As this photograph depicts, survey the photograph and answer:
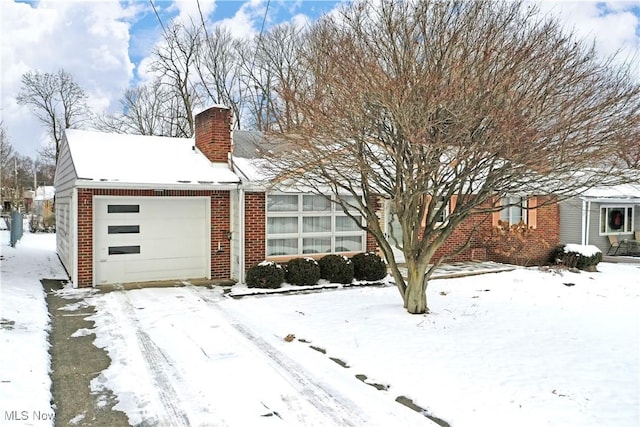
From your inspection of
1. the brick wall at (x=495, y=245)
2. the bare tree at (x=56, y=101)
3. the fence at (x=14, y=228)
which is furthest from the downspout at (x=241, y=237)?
the bare tree at (x=56, y=101)

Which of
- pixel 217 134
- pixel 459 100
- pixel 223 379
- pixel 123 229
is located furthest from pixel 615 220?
pixel 223 379

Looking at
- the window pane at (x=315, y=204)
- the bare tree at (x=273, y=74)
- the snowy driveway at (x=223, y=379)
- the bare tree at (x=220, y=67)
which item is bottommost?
the snowy driveway at (x=223, y=379)

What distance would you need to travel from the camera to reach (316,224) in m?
11.7

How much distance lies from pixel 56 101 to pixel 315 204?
31657 millimetres

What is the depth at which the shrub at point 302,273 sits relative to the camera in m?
10.1

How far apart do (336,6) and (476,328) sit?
530cm

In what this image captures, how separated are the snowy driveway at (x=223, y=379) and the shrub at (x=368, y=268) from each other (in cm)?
394

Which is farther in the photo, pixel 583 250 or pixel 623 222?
pixel 623 222

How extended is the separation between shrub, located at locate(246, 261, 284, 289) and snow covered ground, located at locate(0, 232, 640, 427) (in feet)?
2.17

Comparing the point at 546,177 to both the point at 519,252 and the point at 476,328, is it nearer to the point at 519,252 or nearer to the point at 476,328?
the point at 476,328

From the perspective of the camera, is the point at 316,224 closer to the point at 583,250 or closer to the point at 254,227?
the point at 254,227

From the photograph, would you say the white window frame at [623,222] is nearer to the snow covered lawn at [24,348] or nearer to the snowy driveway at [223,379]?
the snowy driveway at [223,379]

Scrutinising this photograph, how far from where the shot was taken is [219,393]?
4.57 m

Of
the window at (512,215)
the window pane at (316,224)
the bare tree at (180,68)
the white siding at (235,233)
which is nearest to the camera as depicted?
the white siding at (235,233)
